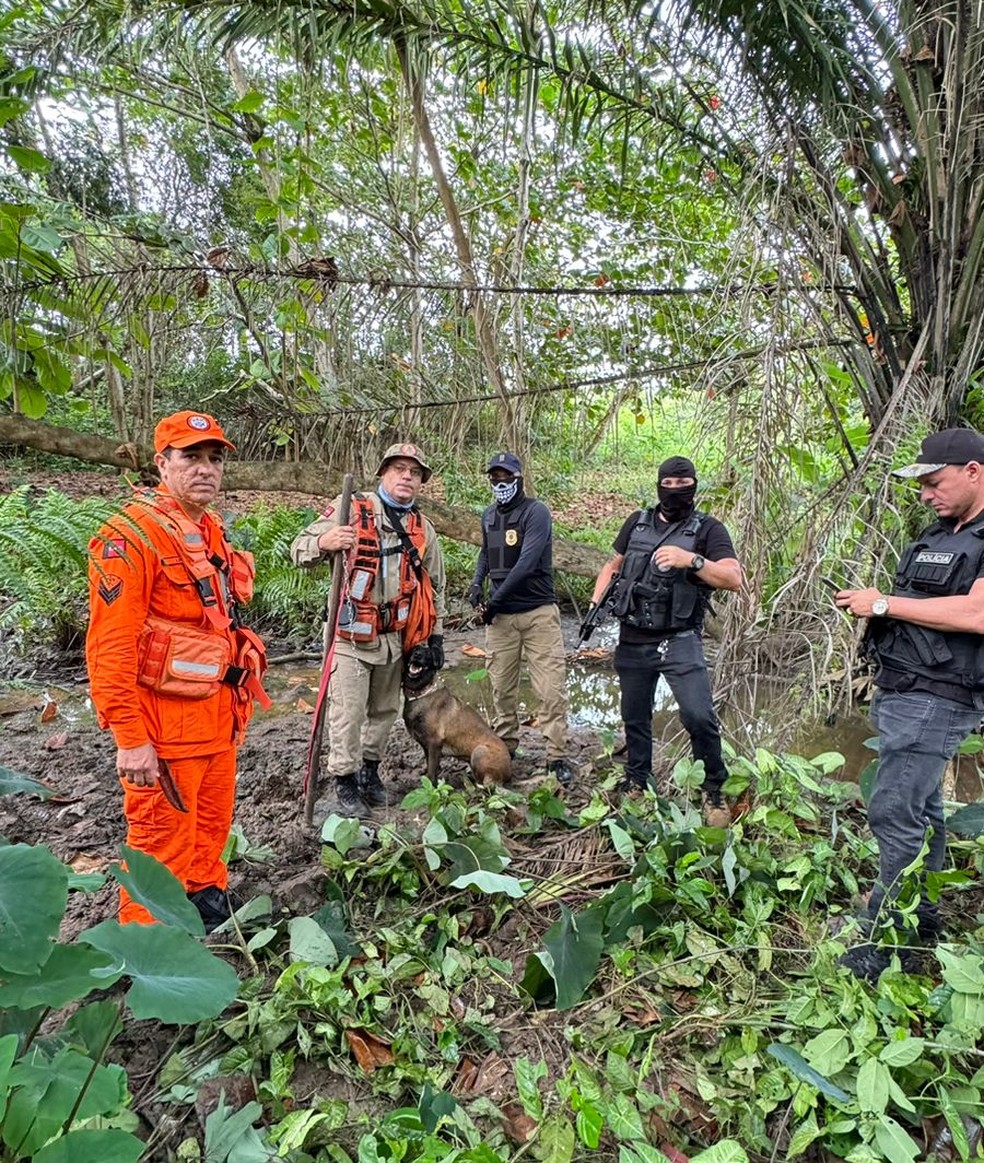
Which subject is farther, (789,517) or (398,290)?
(398,290)

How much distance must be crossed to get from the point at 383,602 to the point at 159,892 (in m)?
2.27

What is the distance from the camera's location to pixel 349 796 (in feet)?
13.2

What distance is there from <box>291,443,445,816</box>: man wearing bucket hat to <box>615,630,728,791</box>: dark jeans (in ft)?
3.96

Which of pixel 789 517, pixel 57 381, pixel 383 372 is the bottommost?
pixel 789 517

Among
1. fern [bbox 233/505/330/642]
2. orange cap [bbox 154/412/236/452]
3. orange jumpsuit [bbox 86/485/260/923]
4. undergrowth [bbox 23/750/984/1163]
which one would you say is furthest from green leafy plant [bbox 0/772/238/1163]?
fern [bbox 233/505/330/642]

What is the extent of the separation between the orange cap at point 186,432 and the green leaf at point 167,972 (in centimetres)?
177

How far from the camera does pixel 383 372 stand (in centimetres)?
593

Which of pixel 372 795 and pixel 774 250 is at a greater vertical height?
pixel 774 250

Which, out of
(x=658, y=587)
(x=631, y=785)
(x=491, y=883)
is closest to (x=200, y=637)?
(x=491, y=883)

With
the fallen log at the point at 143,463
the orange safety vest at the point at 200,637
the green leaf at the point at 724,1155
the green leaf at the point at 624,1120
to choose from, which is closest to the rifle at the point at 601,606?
the orange safety vest at the point at 200,637

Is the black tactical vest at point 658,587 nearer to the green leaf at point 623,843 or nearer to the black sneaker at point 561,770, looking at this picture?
the green leaf at point 623,843

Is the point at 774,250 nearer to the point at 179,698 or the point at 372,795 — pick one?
the point at 179,698

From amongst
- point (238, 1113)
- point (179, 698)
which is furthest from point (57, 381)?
point (238, 1113)

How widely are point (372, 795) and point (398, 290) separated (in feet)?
11.7
